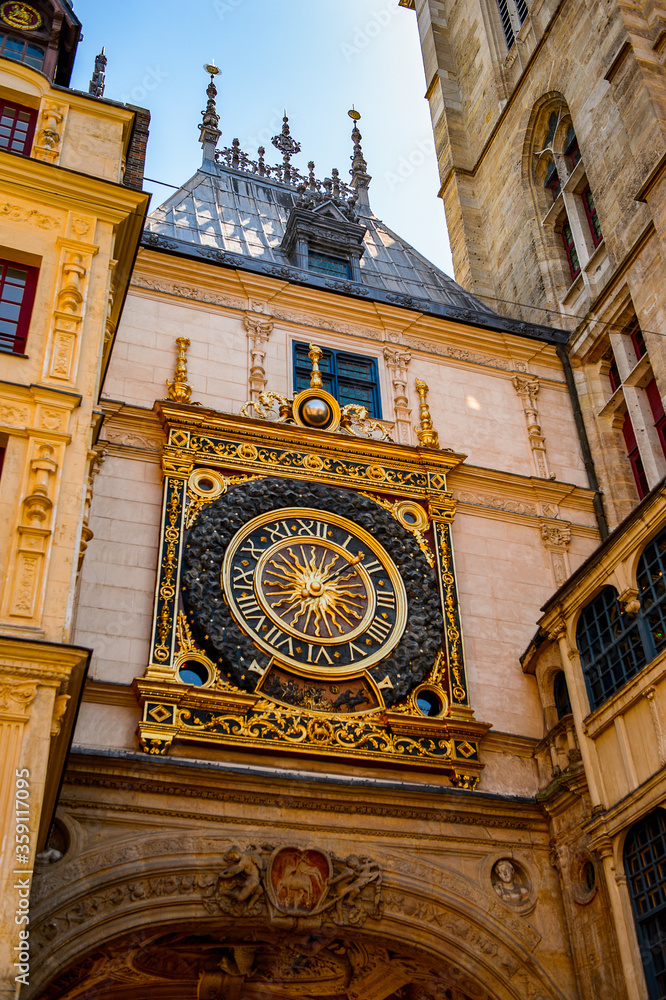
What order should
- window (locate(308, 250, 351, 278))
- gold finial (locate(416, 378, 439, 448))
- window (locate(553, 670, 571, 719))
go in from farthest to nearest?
window (locate(308, 250, 351, 278)) → gold finial (locate(416, 378, 439, 448)) → window (locate(553, 670, 571, 719))

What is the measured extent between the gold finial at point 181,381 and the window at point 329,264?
4.66 metres

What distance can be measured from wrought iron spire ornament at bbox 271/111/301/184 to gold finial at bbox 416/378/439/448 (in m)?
8.48

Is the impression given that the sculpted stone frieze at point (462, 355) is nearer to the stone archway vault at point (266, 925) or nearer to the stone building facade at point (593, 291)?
the stone building facade at point (593, 291)

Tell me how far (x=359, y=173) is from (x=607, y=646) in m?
16.2

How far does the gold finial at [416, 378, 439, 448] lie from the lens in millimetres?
17656

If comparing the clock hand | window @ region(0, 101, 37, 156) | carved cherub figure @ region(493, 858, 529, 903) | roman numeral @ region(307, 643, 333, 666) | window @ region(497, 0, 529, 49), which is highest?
window @ region(497, 0, 529, 49)

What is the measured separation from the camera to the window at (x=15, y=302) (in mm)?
12375

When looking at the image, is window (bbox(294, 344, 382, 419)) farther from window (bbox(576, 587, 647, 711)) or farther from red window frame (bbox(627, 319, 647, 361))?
window (bbox(576, 587, 647, 711))

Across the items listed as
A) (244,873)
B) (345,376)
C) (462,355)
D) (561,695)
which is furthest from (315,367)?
(244,873)

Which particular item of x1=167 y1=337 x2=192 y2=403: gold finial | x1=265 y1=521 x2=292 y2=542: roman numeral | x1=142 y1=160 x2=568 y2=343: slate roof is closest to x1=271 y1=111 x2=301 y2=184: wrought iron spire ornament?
x1=142 y1=160 x2=568 y2=343: slate roof

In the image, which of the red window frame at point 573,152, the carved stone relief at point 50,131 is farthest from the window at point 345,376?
the red window frame at point 573,152

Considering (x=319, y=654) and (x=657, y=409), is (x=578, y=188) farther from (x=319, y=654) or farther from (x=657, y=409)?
(x=319, y=654)

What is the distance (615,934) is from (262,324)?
1030cm

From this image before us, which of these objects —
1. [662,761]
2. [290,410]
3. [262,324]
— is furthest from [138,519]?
[662,761]
